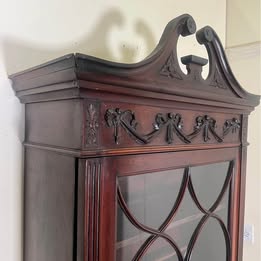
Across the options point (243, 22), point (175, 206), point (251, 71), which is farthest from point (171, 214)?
point (243, 22)

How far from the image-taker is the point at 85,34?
1.03 m

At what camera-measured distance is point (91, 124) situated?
2.06 feet

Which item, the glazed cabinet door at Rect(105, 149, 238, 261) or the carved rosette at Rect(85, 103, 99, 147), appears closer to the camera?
the carved rosette at Rect(85, 103, 99, 147)

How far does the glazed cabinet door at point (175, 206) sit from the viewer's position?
0.73 metres

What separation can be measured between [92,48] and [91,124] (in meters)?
0.52

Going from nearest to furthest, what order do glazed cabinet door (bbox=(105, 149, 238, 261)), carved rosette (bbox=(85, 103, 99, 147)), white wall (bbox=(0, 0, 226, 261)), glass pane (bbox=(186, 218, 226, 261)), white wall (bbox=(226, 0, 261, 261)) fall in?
carved rosette (bbox=(85, 103, 99, 147))
glazed cabinet door (bbox=(105, 149, 238, 261))
white wall (bbox=(0, 0, 226, 261))
glass pane (bbox=(186, 218, 226, 261))
white wall (bbox=(226, 0, 261, 261))

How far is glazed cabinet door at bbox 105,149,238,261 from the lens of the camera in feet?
2.40

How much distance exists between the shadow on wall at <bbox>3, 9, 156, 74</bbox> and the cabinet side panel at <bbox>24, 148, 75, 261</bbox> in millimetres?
278

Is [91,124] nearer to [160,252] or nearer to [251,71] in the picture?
[160,252]

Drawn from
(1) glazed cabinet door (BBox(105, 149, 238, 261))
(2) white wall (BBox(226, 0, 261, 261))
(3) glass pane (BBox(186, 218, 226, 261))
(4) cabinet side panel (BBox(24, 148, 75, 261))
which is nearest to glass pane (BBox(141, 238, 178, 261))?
(1) glazed cabinet door (BBox(105, 149, 238, 261))

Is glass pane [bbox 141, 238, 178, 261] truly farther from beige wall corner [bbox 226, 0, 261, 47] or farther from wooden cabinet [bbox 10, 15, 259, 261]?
beige wall corner [bbox 226, 0, 261, 47]

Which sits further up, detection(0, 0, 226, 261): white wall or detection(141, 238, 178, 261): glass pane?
detection(0, 0, 226, 261): white wall

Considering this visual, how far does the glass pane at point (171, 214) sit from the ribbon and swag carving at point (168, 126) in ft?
0.33

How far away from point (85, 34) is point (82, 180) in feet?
2.01
